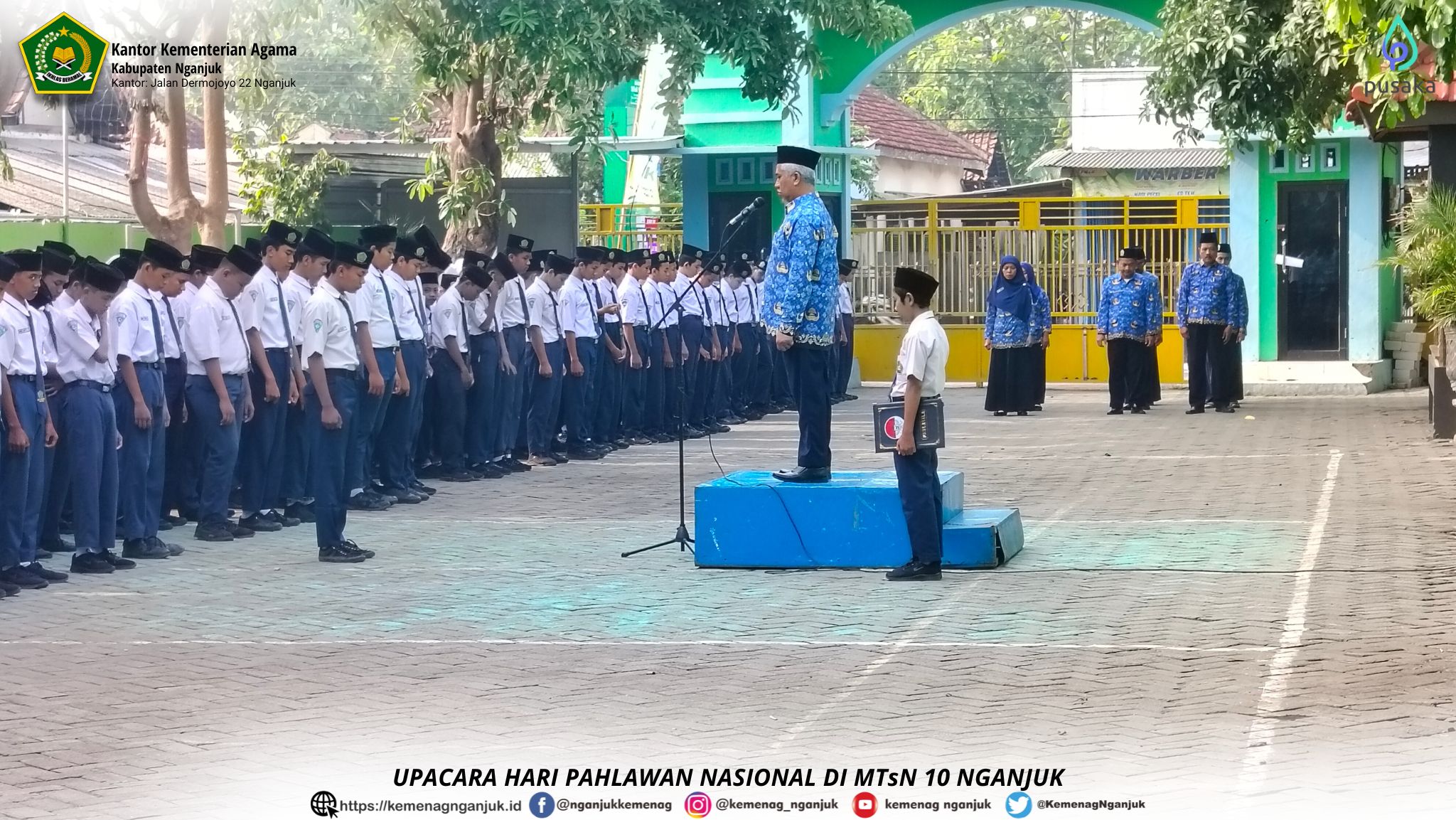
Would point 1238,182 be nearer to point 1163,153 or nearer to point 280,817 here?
point 1163,153

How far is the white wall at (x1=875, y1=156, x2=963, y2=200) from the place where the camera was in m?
50.1

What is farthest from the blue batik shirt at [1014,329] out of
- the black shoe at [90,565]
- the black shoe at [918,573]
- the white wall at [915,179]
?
the white wall at [915,179]

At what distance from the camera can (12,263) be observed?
35.6 ft

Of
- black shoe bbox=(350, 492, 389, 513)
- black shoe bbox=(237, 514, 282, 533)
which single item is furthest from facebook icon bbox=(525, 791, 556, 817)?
black shoe bbox=(350, 492, 389, 513)

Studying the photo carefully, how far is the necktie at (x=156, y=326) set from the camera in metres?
12.3

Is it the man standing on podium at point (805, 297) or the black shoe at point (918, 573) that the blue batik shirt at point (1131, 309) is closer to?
the man standing on podium at point (805, 297)

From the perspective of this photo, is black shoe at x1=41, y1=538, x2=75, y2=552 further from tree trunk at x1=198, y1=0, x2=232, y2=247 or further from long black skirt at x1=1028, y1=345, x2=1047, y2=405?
long black skirt at x1=1028, y1=345, x2=1047, y2=405

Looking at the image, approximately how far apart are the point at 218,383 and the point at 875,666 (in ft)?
20.7

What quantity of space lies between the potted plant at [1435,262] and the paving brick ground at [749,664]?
1893 millimetres

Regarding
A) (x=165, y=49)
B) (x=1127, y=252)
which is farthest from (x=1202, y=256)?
(x=165, y=49)

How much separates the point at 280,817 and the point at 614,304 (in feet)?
42.7

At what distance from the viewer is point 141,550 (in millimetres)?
12109

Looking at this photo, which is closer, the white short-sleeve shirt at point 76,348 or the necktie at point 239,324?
the white short-sleeve shirt at point 76,348

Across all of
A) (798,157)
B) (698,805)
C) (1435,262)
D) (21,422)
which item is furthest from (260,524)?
(1435,262)
